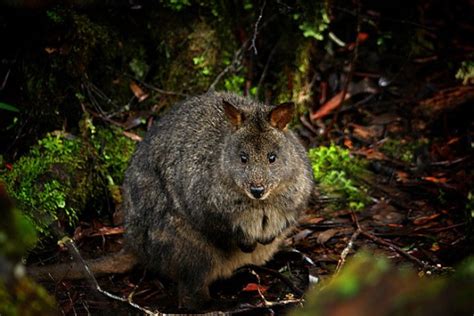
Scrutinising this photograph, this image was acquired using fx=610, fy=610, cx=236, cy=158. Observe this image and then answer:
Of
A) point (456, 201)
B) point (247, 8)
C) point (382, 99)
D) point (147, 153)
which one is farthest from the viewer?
point (382, 99)

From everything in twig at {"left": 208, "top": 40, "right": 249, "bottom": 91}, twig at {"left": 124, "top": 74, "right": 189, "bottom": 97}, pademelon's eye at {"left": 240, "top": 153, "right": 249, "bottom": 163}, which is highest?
twig at {"left": 208, "top": 40, "right": 249, "bottom": 91}

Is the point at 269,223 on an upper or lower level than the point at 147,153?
lower

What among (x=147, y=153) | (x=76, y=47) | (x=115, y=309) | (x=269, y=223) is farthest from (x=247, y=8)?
(x=115, y=309)

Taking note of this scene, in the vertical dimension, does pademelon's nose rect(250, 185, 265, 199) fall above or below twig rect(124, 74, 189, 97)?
below

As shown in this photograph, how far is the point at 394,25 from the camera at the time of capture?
716cm

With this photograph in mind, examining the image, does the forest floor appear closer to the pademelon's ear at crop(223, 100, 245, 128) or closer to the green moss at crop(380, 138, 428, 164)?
the green moss at crop(380, 138, 428, 164)

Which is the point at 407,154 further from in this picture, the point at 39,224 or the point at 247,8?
the point at 39,224

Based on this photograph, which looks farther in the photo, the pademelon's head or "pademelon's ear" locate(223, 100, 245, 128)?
"pademelon's ear" locate(223, 100, 245, 128)

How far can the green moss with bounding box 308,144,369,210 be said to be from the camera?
236 inches

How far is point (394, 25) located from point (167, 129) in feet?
11.3

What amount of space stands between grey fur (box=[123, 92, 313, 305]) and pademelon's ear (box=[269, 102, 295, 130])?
0.09 ft

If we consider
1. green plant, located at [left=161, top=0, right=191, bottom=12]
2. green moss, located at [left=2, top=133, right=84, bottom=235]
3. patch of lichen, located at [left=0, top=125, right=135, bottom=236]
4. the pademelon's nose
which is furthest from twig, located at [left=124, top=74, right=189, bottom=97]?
the pademelon's nose

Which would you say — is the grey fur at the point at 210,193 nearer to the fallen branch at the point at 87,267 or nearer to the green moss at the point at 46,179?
the fallen branch at the point at 87,267

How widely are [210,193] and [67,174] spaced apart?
173cm
